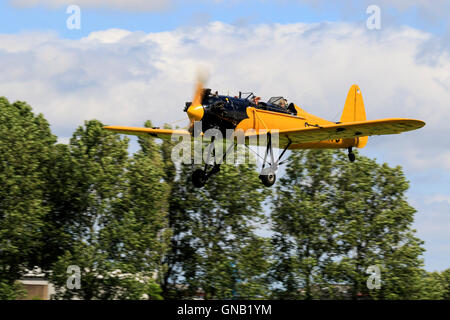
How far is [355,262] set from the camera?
57.8 meters

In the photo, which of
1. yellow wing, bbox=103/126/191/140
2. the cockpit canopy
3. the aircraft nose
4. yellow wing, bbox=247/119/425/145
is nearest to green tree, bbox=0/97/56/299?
yellow wing, bbox=103/126/191/140

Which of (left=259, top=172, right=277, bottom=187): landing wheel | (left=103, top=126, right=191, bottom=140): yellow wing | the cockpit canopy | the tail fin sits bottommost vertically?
(left=259, top=172, right=277, bottom=187): landing wheel

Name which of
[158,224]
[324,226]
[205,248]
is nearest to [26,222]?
[158,224]

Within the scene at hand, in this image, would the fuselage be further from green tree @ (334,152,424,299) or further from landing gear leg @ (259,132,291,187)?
green tree @ (334,152,424,299)

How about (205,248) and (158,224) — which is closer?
(158,224)

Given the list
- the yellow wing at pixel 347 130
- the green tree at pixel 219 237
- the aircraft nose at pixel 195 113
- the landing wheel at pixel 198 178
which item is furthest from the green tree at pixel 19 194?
the yellow wing at pixel 347 130

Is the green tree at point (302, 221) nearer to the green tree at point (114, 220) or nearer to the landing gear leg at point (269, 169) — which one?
the green tree at point (114, 220)

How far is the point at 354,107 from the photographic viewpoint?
1251 inches

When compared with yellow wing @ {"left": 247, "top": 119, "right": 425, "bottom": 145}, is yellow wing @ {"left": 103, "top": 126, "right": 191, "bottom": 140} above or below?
above

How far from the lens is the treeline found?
4997 cm

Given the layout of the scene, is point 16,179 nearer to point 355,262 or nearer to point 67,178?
point 67,178

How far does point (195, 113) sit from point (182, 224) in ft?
123

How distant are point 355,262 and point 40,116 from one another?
1096 inches

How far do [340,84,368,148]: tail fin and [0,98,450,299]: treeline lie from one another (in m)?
23.0
